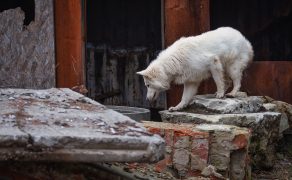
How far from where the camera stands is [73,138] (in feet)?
9.50

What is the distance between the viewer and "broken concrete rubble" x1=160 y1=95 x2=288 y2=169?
6.58 m

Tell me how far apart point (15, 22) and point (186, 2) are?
256cm

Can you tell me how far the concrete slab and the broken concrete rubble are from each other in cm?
308

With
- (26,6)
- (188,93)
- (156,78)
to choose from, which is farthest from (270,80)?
(26,6)

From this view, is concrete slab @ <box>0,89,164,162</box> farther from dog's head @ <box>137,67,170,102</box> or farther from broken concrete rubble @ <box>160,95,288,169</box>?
dog's head @ <box>137,67,170,102</box>

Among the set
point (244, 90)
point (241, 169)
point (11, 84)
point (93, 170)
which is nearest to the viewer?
point (93, 170)

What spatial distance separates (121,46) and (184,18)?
10.3ft

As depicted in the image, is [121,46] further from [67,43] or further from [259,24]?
[67,43]

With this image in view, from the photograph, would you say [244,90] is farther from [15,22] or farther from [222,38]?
[15,22]

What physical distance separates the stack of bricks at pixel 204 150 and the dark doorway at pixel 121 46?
463 cm

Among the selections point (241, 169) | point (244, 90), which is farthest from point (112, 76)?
point (241, 169)

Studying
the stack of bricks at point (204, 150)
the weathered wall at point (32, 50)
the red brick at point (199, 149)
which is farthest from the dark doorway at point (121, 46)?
the red brick at point (199, 149)

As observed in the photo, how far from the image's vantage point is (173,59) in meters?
7.30

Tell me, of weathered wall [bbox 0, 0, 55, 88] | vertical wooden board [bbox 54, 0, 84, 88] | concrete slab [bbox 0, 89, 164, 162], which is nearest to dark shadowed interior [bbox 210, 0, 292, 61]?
vertical wooden board [bbox 54, 0, 84, 88]
